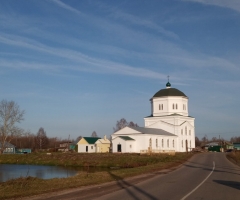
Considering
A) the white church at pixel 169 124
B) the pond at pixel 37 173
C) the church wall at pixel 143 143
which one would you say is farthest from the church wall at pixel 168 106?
the pond at pixel 37 173

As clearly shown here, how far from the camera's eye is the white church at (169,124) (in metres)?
64.6

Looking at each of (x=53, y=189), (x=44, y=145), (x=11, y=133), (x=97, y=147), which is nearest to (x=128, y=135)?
(x=97, y=147)

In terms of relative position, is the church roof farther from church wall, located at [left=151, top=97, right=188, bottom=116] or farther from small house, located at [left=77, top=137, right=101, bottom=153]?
small house, located at [left=77, top=137, right=101, bottom=153]

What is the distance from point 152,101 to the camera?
2906 inches

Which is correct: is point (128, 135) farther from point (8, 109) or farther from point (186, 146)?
point (8, 109)

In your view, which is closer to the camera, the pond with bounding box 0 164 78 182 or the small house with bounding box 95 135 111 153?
the pond with bounding box 0 164 78 182

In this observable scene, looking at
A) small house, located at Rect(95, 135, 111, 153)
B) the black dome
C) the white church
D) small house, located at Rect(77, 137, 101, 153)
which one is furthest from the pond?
the black dome

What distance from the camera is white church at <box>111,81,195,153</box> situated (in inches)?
2542

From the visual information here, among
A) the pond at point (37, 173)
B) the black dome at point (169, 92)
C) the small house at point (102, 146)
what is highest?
the black dome at point (169, 92)

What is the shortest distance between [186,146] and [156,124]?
8467 mm

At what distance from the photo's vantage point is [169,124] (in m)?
70.4

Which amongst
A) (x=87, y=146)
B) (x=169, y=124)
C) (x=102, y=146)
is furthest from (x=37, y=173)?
(x=169, y=124)

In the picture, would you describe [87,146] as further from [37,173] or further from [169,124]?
[37,173]

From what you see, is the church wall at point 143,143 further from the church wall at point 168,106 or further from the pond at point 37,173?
the pond at point 37,173
